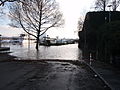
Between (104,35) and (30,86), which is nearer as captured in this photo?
(30,86)

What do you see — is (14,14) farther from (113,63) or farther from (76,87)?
(76,87)

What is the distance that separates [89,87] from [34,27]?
177 ft

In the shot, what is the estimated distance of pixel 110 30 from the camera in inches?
826

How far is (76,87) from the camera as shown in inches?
502

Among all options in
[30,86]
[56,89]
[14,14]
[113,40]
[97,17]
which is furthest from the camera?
[14,14]

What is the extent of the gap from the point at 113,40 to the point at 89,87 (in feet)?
23.7

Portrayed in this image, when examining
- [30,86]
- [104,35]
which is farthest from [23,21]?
[30,86]

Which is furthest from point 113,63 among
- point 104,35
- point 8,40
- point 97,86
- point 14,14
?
point 8,40

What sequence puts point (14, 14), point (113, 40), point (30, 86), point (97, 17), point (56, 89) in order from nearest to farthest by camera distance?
1. point (56, 89)
2. point (30, 86)
3. point (113, 40)
4. point (97, 17)
5. point (14, 14)

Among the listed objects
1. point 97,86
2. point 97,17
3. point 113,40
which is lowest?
point 97,86

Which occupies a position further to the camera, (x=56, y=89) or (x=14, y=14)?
(x=14, y=14)

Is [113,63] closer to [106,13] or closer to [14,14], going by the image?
[106,13]

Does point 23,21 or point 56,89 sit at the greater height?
point 23,21

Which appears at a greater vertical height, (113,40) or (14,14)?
(14,14)
